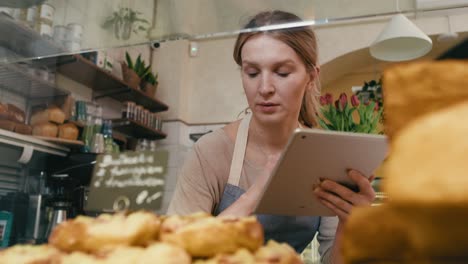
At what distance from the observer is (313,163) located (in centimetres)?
81

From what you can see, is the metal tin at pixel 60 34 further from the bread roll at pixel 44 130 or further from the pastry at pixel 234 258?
the bread roll at pixel 44 130

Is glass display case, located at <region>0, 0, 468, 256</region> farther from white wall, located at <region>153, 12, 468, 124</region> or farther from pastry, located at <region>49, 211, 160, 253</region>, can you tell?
pastry, located at <region>49, 211, 160, 253</region>

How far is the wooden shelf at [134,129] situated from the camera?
12.9ft

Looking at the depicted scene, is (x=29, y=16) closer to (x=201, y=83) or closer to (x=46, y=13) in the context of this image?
(x=46, y=13)

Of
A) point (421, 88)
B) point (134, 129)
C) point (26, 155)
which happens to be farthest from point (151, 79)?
point (421, 88)

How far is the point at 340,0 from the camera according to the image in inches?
37.0

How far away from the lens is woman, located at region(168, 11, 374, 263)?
1.24m

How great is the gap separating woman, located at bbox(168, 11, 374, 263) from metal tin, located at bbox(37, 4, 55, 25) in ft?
1.82

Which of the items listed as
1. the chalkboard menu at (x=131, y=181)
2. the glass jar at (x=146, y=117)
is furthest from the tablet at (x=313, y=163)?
the glass jar at (x=146, y=117)

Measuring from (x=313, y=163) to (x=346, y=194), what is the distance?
0.13 metres

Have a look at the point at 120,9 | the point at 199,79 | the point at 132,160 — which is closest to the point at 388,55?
the point at 120,9

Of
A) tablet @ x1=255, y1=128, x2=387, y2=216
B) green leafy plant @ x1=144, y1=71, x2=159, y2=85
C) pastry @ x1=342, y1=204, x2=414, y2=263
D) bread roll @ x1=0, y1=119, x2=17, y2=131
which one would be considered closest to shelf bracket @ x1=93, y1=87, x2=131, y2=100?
green leafy plant @ x1=144, y1=71, x2=159, y2=85

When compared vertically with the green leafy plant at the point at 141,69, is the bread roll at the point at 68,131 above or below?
below

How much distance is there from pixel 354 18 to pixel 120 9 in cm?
57
